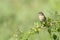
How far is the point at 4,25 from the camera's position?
9.66 meters

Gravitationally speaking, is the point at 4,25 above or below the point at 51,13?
below

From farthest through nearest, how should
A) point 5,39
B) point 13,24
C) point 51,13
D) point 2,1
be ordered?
1. point 2,1
2. point 13,24
3. point 5,39
4. point 51,13

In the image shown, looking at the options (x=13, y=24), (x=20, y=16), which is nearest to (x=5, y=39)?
(x=13, y=24)

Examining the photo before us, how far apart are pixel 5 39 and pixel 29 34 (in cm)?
395

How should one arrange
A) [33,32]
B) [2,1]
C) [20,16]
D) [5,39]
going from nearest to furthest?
[33,32] < [5,39] < [20,16] < [2,1]

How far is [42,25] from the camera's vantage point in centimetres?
471

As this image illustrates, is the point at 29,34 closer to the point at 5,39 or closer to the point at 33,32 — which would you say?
the point at 33,32

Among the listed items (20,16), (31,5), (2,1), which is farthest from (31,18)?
(2,1)

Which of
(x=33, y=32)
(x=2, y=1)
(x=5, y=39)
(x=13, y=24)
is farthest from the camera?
(x=2, y=1)

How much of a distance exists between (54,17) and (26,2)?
7375mm

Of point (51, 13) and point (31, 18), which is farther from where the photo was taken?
point (31, 18)

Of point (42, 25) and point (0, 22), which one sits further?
point (0, 22)

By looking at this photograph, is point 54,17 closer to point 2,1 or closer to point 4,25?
point 4,25

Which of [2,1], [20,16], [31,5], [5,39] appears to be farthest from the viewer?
[2,1]
